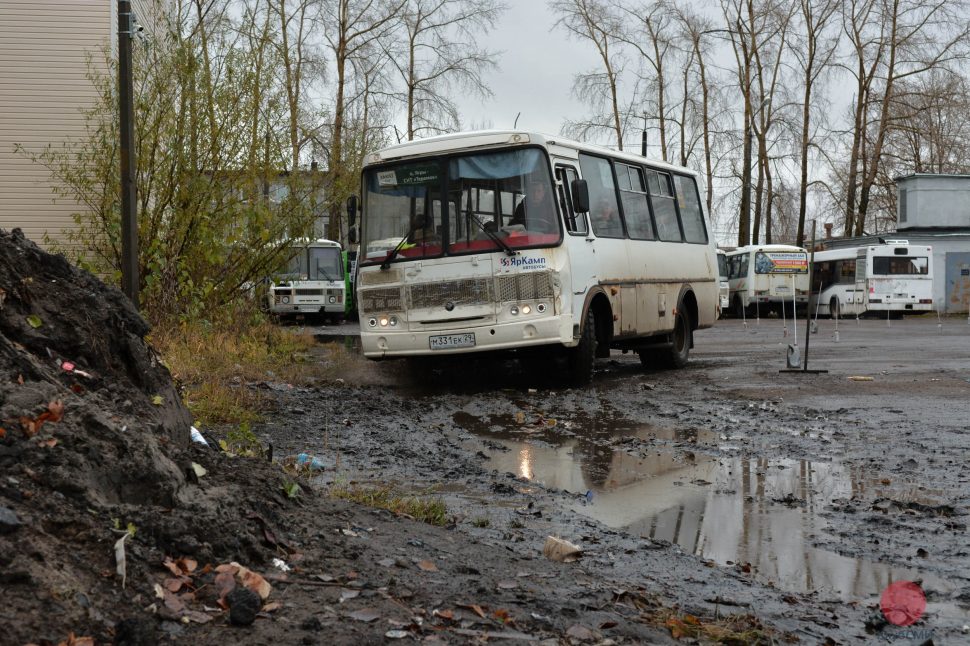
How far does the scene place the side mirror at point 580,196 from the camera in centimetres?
1303

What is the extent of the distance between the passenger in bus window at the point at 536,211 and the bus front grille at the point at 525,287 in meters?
0.56

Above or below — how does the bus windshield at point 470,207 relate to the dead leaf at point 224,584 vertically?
above

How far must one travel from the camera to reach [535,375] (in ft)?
48.9

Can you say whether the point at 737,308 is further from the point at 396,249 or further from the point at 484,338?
the point at 484,338

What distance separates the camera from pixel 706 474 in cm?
791

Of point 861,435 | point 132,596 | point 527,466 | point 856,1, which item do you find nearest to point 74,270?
point 132,596

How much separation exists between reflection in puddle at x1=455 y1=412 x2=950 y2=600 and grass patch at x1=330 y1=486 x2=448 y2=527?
0.97 meters

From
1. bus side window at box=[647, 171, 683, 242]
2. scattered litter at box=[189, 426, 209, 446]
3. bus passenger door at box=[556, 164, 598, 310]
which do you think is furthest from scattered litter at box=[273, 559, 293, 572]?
bus side window at box=[647, 171, 683, 242]

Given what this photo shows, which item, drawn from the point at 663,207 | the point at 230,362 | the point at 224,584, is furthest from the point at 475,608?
the point at 663,207

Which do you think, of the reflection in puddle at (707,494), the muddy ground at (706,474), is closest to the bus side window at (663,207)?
the muddy ground at (706,474)

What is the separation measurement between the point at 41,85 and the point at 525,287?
641 inches

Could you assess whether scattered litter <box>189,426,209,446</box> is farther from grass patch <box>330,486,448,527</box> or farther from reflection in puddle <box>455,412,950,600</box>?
reflection in puddle <box>455,412,950,600</box>

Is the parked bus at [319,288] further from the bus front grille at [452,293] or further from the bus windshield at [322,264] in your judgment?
the bus front grille at [452,293]

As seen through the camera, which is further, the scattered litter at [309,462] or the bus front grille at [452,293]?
the bus front grille at [452,293]
